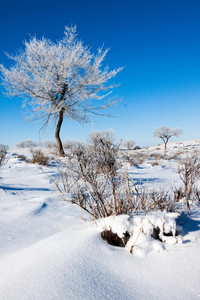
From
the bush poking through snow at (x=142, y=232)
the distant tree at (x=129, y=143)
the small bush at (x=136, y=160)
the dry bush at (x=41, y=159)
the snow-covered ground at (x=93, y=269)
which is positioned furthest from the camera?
the distant tree at (x=129, y=143)

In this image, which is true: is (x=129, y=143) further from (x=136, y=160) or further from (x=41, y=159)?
(x=41, y=159)

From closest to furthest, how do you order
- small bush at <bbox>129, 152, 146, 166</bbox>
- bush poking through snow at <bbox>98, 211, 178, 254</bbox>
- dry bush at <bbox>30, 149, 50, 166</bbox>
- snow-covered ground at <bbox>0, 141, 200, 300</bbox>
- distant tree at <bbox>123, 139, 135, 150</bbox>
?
snow-covered ground at <bbox>0, 141, 200, 300</bbox> < bush poking through snow at <bbox>98, 211, 178, 254</bbox> < dry bush at <bbox>30, 149, 50, 166</bbox> < small bush at <bbox>129, 152, 146, 166</bbox> < distant tree at <bbox>123, 139, 135, 150</bbox>

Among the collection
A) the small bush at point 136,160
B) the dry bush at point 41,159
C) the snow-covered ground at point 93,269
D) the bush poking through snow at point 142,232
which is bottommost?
the snow-covered ground at point 93,269

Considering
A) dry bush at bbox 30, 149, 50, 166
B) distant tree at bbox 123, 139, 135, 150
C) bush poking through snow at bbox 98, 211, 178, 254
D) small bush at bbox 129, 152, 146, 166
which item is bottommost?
bush poking through snow at bbox 98, 211, 178, 254

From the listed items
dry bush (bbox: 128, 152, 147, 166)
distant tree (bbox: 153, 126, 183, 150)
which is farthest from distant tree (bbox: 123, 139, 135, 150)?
dry bush (bbox: 128, 152, 147, 166)

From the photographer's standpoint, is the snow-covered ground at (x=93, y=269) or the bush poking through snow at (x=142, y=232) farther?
the bush poking through snow at (x=142, y=232)

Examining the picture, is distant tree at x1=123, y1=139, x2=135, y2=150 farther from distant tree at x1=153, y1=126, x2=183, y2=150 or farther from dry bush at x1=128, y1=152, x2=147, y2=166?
dry bush at x1=128, y1=152, x2=147, y2=166

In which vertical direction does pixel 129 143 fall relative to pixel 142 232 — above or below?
above

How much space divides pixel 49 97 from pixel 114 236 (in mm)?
8886

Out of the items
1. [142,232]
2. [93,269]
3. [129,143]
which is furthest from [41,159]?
[129,143]

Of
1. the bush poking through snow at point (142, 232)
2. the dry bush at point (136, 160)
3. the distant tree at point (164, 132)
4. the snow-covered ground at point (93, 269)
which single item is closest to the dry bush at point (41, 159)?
the dry bush at point (136, 160)

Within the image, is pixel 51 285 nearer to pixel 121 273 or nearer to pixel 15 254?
pixel 121 273

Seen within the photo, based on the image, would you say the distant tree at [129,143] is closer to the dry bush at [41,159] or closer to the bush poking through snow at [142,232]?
the dry bush at [41,159]

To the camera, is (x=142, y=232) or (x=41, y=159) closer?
(x=142, y=232)
